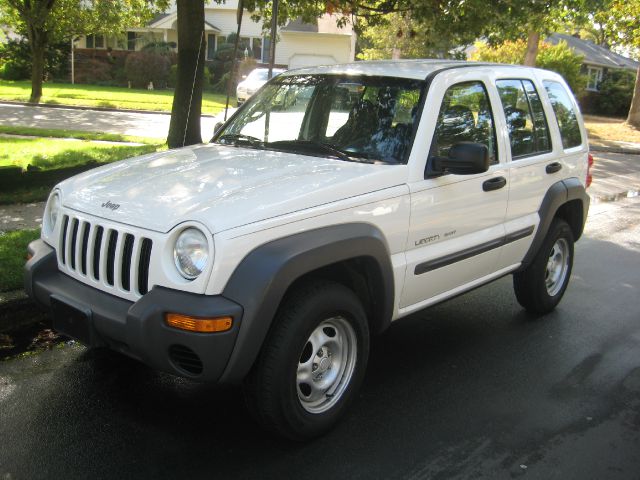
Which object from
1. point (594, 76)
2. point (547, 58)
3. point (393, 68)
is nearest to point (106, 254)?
point (393, 68)

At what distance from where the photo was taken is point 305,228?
132 inches

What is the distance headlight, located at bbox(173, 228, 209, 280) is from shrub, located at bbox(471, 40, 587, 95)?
102ft

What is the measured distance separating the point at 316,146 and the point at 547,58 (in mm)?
31605

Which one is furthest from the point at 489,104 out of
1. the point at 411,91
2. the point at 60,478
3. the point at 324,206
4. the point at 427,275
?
the point at 60,478

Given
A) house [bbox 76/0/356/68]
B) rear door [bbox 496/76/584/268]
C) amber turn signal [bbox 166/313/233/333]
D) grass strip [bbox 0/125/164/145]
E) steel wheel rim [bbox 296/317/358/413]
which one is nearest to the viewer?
amber turn signal [bbox 166/313/233/333]

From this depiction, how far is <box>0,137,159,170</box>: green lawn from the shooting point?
9.20 metres

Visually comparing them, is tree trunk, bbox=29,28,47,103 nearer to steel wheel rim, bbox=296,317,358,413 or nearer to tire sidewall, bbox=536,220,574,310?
tire sidewall, bbox=536,220,574,310

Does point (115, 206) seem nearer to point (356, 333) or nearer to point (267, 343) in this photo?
point (267, 343)

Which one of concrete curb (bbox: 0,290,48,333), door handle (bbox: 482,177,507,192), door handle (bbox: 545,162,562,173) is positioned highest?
door handle (bbox: 545,162,562,173)

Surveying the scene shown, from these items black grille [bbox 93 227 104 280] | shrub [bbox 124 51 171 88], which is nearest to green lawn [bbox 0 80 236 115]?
shrub [bbox 124 51 171 88]

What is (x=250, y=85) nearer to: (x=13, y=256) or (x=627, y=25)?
(x=627, y=25)

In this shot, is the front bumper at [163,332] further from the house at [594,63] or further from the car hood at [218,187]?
the house at [594,63]

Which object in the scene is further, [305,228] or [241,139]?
[241,139]

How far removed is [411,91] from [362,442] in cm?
216
